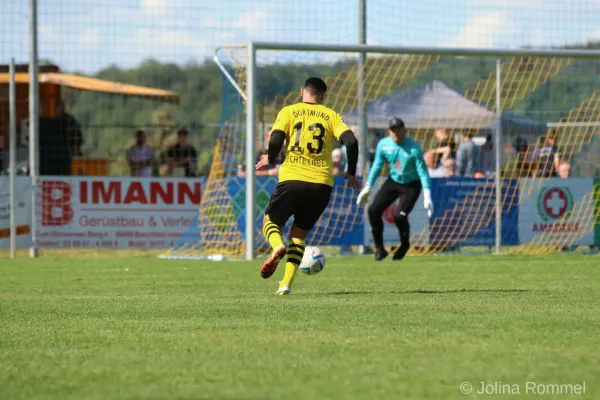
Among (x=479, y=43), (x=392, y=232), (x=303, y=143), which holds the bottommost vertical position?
(x=392, y=232)

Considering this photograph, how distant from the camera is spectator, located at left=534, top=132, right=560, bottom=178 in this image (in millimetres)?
20047

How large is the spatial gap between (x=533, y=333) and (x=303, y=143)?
3.74 m

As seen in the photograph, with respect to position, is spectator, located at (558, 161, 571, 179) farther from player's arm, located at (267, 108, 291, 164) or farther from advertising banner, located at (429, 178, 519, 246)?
player's arm, located at (267, 108, 291, 164)

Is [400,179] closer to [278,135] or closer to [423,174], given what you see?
[423,174]

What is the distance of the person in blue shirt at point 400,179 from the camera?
1638 cm

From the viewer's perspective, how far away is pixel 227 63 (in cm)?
1822

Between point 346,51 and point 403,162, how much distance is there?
2557mm

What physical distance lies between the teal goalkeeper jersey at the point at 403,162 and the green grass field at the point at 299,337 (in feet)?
12.0

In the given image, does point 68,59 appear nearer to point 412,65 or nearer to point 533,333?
point 412,65

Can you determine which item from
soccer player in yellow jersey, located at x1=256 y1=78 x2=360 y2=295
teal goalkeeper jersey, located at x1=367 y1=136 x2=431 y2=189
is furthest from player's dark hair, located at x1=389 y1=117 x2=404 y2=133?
soccer player in yellow jersey, located at x1=256 y1=78 x2=360 y2=295

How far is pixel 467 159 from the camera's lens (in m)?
20.3

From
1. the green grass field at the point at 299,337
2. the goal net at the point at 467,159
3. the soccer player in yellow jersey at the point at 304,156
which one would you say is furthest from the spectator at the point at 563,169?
the soccer player in yellow jersey at the point at 304,156

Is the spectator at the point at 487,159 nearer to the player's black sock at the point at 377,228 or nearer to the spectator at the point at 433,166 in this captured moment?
the spectator at the point at 433,166

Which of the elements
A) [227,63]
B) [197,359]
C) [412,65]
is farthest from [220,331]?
[412,65]
